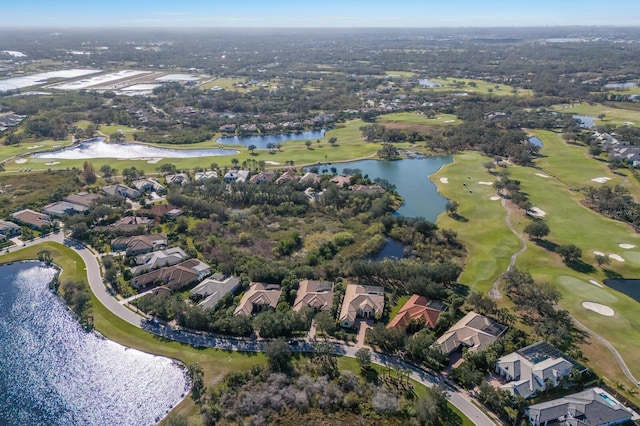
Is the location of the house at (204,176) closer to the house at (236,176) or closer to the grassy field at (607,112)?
the house at (236,176)

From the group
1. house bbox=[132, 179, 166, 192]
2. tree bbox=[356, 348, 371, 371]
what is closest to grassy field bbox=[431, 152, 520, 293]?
tree bbox=[356, 348, 371, 371]

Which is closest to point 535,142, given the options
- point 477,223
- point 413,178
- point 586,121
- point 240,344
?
point 586,121

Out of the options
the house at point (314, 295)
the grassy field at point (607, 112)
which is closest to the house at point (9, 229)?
the house at point (314, 295)

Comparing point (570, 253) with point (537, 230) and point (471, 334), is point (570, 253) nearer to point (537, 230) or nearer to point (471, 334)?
point (537, 230)

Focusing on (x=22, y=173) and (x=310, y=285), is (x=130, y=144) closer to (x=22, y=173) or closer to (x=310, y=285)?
(x=22, y=173)

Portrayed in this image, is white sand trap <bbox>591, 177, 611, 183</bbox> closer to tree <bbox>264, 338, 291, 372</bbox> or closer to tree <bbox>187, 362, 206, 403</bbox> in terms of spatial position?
tree <bbox>264, 338, 291, 372</bbox>
